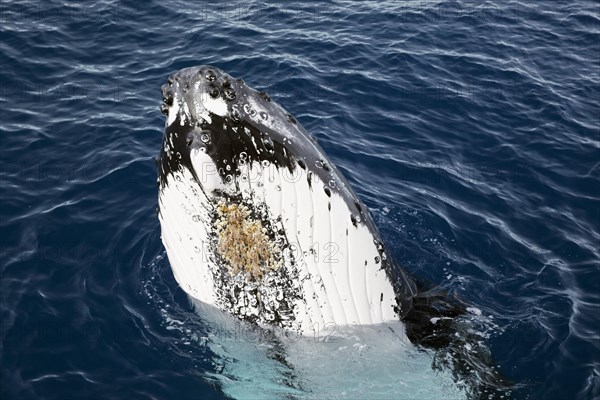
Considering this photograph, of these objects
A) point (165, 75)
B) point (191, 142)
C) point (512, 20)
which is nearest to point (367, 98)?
point (165, 75)

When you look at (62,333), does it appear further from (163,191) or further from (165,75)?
(165,75)

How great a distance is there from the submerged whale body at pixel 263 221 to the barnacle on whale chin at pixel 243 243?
0.01 m

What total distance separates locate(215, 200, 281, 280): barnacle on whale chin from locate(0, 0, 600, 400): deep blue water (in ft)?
7.36

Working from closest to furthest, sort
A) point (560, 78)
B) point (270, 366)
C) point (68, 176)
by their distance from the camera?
point (270, 366) < point (68, 176) < point (560, 78)

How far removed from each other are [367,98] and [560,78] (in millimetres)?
5544

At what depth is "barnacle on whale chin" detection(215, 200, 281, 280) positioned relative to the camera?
25.6ft

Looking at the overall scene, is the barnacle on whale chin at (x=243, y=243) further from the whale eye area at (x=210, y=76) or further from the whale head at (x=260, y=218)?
the whale eye area at (x=210, y=76)

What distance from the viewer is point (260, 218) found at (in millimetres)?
7855

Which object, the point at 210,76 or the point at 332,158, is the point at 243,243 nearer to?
the point at 210,76

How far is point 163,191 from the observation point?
8047mm

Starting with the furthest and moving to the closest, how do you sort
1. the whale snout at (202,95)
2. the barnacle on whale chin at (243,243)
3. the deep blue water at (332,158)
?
1. the deep blue water at (332,158)
2. the barnacle on whale chin at (243,243)
3. the whale snout at (202,95)

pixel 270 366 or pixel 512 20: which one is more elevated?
pixel 512 20

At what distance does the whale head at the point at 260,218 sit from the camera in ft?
24.3

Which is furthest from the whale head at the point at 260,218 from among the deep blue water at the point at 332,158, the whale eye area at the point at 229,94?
the deep blue water at the point at 332,158
